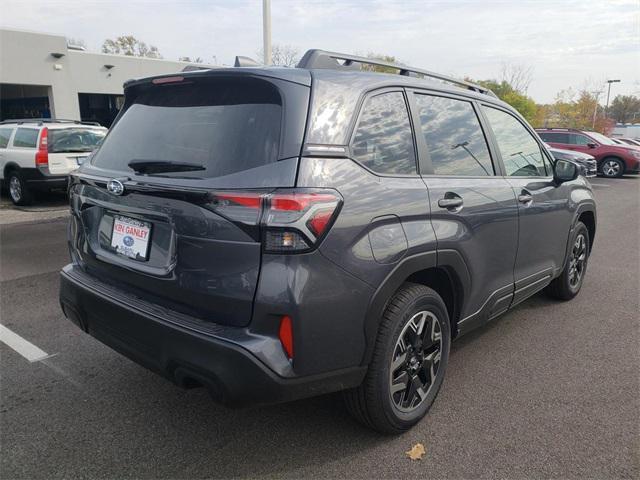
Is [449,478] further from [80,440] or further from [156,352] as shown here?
[80,440]

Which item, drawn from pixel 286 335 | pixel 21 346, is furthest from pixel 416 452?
pixel 21 346

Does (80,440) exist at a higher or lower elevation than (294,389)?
lower

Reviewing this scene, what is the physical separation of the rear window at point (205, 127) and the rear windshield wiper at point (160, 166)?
18mm

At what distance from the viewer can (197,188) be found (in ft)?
7.27

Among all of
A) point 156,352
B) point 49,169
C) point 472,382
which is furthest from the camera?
point 49,169

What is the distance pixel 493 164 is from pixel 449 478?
2.01 m

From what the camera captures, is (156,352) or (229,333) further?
(156,352)

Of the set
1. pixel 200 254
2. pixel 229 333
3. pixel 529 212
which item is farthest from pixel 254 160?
pixel 529 212

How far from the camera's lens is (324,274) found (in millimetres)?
2156

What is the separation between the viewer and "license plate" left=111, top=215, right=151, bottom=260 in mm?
2432

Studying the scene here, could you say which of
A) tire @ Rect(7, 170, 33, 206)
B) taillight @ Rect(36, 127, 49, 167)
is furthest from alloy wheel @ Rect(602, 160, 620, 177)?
tire @ Rect(7, 170, 33, 206)

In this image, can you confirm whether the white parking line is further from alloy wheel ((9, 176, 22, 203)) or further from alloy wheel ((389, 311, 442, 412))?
alloy wheel ((9, 176, 22, 203))

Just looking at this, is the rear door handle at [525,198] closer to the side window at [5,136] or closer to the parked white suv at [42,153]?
the parked white suv at [42,153]

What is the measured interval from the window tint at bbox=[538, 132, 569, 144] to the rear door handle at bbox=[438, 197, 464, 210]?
18067 millimetres
